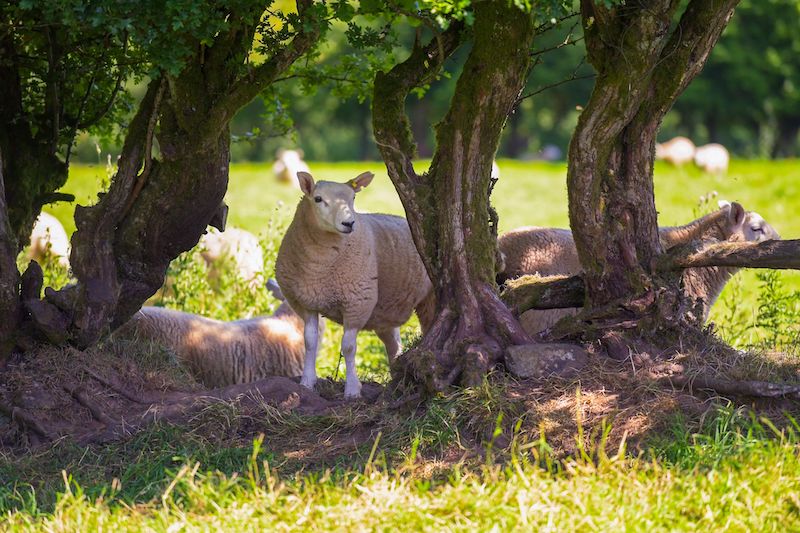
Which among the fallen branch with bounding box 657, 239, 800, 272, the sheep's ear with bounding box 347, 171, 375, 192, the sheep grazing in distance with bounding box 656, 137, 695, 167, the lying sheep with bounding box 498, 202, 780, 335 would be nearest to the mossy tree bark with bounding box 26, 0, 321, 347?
the sheep's ear with bounding box 347, 171, 375, 192

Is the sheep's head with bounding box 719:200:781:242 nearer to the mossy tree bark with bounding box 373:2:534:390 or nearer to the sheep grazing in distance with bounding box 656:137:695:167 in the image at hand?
the mossy tree bark with bounding box 373:2:534:390

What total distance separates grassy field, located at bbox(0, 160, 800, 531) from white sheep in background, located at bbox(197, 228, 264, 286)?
5249 mm

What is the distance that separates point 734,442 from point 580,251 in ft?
5.69

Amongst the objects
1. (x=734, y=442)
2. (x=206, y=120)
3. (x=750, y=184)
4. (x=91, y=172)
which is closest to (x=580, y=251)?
(x=734, y=442)

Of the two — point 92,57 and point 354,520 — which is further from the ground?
point 92,57

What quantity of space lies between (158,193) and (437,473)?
2.93m

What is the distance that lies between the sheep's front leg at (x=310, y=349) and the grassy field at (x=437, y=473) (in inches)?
37.9

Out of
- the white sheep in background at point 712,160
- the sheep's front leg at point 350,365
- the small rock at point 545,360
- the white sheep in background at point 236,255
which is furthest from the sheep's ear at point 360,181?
the white sheep in background at point 712,160

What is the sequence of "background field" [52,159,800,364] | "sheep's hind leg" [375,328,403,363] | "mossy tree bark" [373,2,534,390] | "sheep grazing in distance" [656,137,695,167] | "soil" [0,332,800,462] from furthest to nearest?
"sheep grazing in distance" [656,137,695,167] → "background field" [52,159,800,364] → "sheep's hind leg" [375,328,403,363] → "mossy tree bark" [373,2,534,390] → "soil" [0,332,800,462]

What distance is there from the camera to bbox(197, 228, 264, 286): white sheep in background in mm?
11642

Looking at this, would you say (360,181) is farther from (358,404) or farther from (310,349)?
(358,404)

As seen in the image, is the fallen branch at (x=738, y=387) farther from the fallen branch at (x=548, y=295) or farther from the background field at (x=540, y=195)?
the background field at (x=540, y=195)

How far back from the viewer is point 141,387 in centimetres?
694

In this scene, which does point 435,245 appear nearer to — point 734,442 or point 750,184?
point 734,442
